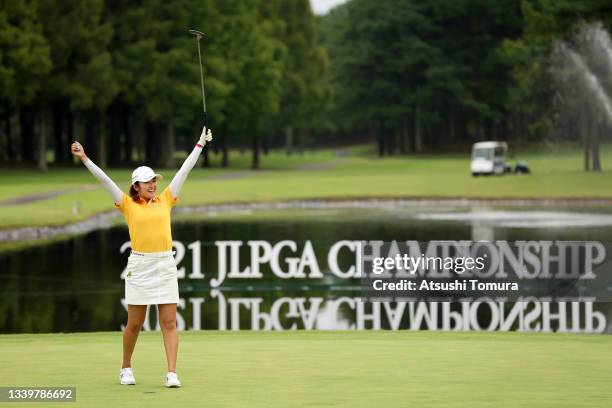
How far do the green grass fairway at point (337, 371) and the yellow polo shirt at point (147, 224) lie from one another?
135 cm

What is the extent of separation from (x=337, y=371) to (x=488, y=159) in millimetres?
76199

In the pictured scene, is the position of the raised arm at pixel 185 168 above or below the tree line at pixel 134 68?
below

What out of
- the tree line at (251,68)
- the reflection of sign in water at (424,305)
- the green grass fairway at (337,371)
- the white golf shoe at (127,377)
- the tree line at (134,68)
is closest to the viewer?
Result: the green grass fairway at (337,371)

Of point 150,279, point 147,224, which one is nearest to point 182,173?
point 147,224

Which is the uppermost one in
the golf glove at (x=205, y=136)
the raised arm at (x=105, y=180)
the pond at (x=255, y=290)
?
the golf glove at (x=205, y=136)

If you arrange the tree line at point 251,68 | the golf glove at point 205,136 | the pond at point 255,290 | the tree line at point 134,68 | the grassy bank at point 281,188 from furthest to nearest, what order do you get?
1. the tree line at point 251,68
2. the tree line at point 134,68
3. the grassy bank at point 281,188
4. the pond at point 255,290
5. the golf glove at point 205,136

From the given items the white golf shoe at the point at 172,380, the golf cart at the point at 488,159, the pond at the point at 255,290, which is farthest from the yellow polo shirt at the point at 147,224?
the golf cart at the point at 488,159

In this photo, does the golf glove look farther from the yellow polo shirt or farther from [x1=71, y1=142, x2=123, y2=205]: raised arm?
[x1=71, y1=142, x2=123, y2=205]: raised arm

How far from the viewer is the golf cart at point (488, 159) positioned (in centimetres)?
8769

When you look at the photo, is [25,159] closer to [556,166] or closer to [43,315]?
[556,166]

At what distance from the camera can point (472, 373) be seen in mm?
13312

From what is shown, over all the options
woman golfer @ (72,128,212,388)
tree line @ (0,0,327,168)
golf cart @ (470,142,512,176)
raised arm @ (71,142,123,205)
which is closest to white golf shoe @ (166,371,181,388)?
woman golfer @ (72,128,212,388)

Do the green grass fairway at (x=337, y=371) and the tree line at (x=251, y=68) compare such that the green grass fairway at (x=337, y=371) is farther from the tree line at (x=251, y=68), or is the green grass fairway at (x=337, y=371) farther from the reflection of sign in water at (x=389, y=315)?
the tree line at (x=251, y=68)

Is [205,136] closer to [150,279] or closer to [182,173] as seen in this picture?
[182,173]
